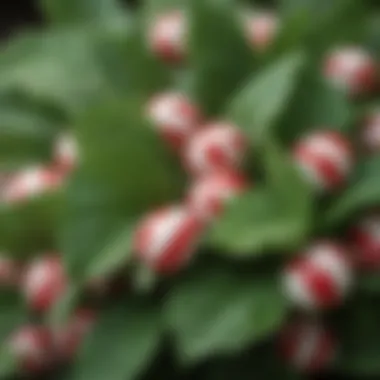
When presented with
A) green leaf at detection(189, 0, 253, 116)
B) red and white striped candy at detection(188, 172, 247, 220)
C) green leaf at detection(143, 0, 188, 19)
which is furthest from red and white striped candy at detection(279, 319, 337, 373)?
green leaf at detection(143, 0, 188, 19)

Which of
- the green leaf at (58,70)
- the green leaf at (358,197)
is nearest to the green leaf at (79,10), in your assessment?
the green leaf at (58,70)

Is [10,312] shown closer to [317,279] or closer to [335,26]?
[317,279]

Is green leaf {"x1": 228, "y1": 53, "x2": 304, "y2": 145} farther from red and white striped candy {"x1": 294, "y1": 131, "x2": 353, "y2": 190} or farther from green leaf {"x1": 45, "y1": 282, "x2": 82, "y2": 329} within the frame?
green leaf {"x1": 45, "y1": 282, "x2": 82, "y2": 329}

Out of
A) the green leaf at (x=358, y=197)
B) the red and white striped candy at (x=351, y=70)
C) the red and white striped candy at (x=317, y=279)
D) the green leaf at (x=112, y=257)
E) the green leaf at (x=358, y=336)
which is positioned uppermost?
the red and white striped candy at (x=351, y=70)

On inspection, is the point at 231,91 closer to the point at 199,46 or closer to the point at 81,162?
the point at 199,46

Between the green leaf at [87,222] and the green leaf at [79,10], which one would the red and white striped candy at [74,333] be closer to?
the green leaf at [87,222]
